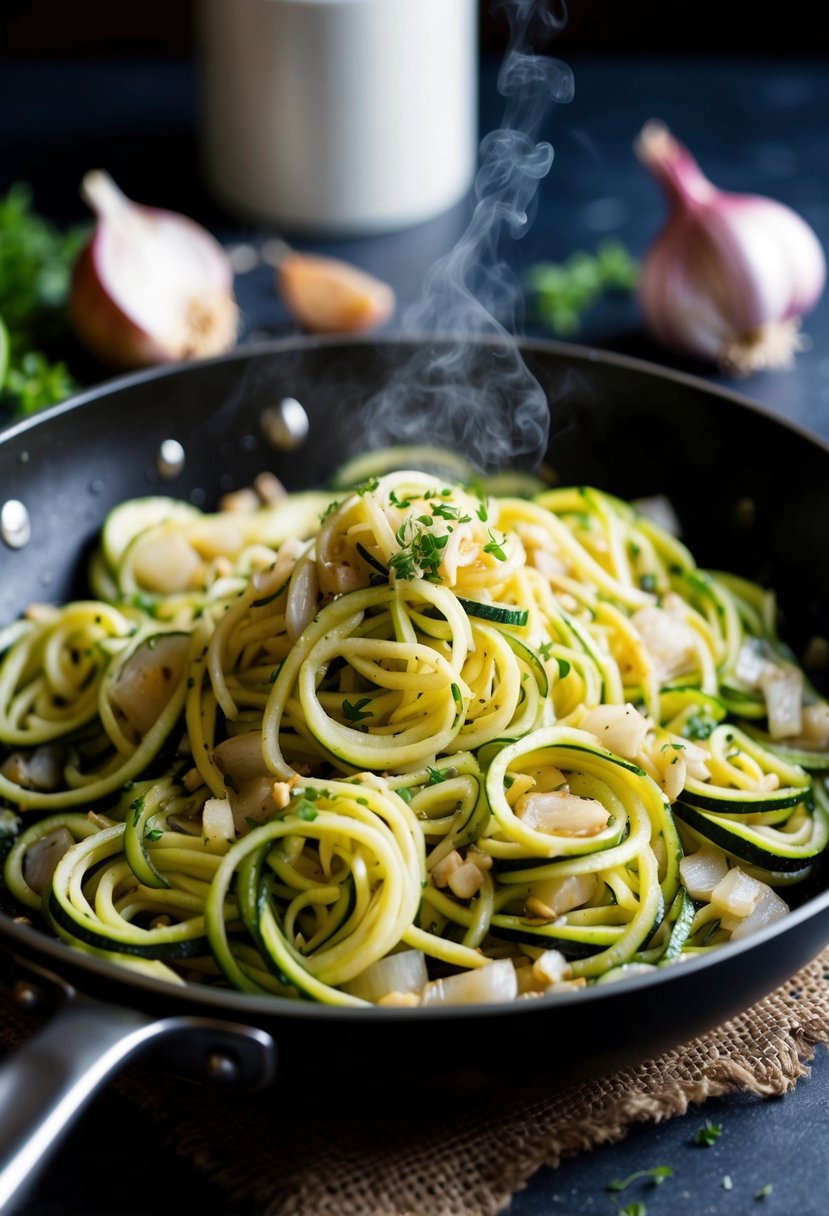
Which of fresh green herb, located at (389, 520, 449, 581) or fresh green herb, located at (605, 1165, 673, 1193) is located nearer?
fresh green herb, located at (605, 1165, 673, 1193)

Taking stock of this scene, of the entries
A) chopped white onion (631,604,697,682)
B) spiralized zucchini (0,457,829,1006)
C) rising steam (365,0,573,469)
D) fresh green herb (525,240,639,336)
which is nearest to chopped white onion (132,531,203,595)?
spiralized zucchini (0,457,829,1006)

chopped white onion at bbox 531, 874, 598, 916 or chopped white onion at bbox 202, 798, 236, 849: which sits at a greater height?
chopped white onion at bbox 202, 798, 236, 849

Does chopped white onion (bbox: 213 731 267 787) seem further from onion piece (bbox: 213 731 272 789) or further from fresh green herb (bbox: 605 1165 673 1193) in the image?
fresh green herb (bbox: 605 1165 673 1193)

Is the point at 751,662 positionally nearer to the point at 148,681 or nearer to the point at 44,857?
the point at 148,681

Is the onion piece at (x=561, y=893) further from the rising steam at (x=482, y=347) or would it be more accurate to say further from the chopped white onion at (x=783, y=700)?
the rising steam at (x=482, y=347)

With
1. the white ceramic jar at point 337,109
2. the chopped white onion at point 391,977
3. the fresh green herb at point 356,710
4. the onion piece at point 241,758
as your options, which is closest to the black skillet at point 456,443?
the chopped white onion at point 391,977

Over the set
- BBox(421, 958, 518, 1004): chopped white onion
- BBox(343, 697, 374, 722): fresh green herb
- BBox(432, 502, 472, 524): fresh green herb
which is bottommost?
BBox(421, 958, 518, 1004): chopped white onion

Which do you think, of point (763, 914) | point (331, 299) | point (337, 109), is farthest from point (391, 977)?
point (337, 109)
